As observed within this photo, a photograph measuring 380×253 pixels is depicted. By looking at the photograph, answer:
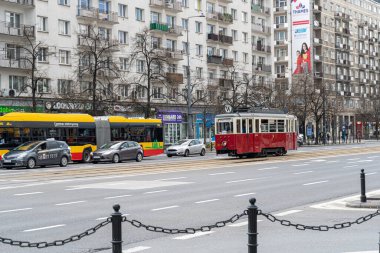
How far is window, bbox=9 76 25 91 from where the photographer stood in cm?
4909

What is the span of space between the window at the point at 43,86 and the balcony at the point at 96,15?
23.2 ft

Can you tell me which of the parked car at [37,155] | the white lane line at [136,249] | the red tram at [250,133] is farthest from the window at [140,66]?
the white lane line at [136,249]

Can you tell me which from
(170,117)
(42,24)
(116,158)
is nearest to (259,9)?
(170,117)

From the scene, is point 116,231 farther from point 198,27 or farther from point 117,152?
point 198,27

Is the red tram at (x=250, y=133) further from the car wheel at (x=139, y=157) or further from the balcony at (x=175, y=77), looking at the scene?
the balcony at (x=175, y=77)

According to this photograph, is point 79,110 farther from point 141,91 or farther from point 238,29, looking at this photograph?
point 238,29

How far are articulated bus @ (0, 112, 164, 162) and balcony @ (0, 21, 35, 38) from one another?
38.6 feet

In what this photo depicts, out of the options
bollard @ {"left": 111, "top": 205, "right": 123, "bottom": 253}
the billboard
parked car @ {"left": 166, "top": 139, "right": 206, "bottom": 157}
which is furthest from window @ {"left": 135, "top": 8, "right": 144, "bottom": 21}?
bollard @ {"left": 111, "top": 205, "right": 123, "bottom": 253}

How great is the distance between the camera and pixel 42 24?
51719 millimetres

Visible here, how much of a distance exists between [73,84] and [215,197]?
123ft

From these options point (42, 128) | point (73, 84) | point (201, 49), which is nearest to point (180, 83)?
point (201, 49)

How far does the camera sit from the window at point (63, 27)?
53312 mm

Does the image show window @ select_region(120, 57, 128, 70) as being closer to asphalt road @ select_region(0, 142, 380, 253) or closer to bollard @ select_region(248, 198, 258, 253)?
asphalt road @ select_region(0, 142, 380, 253)

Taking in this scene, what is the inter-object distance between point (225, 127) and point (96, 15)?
23.5m
